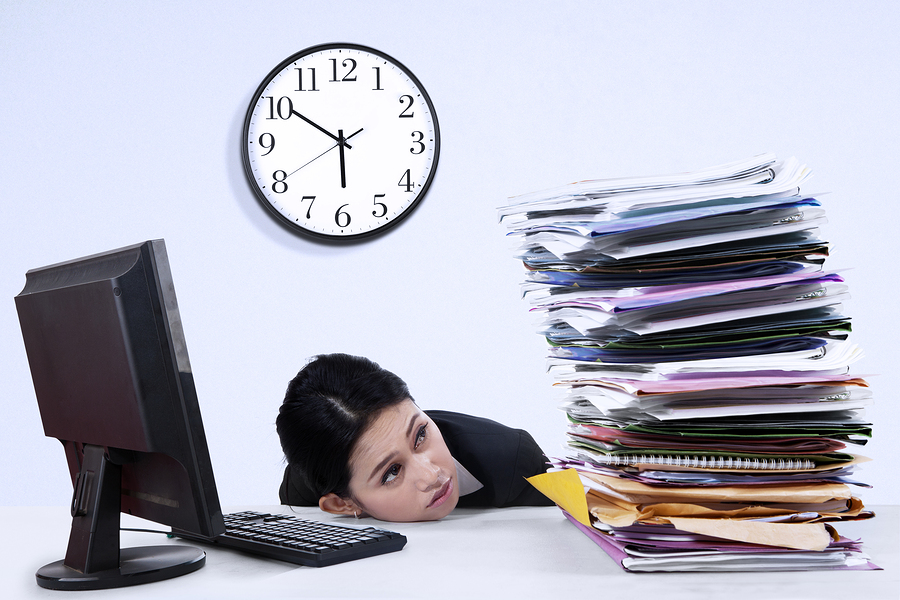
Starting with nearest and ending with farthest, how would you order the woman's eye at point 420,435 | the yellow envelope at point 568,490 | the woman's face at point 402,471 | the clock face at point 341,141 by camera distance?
the yellow envelope at point 568,490 < the woman's face at point 402,471 < the woman's eye at point 420,435 < the clock face at point 341,141

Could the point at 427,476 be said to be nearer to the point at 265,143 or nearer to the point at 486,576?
the point at 486,576

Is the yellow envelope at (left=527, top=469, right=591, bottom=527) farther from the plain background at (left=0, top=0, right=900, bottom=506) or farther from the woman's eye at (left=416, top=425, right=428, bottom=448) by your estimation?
the plain background at (left=0, top=0, right=900, bottom=506)

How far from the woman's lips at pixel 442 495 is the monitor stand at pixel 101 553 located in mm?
370

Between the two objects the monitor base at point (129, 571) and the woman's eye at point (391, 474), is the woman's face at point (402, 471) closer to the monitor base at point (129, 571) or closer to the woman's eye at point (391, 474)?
the woman's eye at point (391, 474)

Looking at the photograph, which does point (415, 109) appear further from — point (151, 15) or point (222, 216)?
point (151, 15)

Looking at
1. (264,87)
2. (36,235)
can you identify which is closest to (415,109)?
(264,87)

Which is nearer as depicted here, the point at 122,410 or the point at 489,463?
the point at 122,410

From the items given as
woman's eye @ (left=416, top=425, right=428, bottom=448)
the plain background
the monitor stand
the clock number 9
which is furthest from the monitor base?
the clock number 9

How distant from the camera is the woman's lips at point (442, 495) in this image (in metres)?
0.98

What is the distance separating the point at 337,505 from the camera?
3.47ft

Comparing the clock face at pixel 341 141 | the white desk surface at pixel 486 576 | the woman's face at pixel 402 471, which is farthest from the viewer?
the clock face at pixel 341 141

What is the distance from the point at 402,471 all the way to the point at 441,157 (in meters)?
1.27

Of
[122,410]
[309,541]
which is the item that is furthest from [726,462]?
[122,410]

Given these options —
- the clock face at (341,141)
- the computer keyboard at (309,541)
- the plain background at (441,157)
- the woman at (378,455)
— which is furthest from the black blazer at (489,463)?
the clock face at (341,141)
